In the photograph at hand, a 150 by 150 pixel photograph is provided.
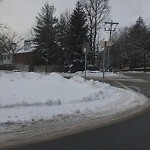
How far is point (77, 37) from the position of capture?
61.6 meters

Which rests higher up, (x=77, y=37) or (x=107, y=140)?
(x=77, y=37)

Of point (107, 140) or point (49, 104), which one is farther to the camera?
point (49, 104)

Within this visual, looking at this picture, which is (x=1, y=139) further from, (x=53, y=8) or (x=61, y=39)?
(x=53, y=8)

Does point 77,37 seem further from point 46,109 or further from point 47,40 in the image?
point 46,109

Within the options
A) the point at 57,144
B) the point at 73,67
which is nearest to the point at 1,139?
the point at 57,144

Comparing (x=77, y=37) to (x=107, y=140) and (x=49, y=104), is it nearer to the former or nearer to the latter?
(x=49, y=104)

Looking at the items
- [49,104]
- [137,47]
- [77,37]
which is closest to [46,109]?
[49,104]

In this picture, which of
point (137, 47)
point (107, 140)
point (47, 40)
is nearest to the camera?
point (107, 140)

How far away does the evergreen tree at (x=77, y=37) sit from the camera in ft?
202

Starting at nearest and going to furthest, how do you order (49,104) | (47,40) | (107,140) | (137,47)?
(107,140) < (49,104) < (47,40) < (137,47)

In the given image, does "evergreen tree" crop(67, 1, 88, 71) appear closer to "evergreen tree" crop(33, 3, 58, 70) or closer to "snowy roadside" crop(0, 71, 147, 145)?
"evergreen tree" crop(33, 3, 58, 70)

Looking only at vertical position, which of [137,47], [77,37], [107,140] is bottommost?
[107,140]

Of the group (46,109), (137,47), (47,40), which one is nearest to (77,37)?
(47,40)

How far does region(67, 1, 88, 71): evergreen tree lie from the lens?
202ft
